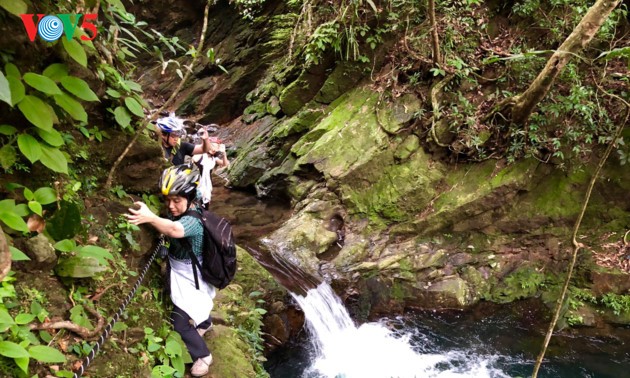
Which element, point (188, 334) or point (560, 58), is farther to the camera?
point (560, 58)

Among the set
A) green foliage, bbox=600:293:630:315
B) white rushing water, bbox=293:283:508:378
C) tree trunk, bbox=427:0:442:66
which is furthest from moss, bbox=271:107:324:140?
green foliage, bbox=600:293:630:315

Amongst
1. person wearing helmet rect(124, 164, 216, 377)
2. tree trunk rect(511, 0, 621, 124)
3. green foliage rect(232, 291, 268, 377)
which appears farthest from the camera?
tree trunk rect(511, 0, 621, 124)

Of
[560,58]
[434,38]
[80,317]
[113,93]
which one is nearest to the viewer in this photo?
[80,317]

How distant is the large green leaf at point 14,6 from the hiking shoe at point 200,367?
2685mm

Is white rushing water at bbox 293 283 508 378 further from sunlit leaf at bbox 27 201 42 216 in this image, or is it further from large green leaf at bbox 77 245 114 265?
sunlit leaf at bbox 27 201 42 216

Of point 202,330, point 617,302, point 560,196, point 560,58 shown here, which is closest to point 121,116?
point 202,330

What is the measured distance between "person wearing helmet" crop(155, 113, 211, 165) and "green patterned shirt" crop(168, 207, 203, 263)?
4.63ft

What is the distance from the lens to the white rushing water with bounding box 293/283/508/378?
6148mm

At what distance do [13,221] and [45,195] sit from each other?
→ 11.4 inches

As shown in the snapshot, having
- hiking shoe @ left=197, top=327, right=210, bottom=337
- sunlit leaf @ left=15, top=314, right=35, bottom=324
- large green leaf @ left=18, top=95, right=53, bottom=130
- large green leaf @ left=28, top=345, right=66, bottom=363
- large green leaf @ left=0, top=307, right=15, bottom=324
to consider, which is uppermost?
large green leaf @ left=18, top=95, right=53, bottom=130

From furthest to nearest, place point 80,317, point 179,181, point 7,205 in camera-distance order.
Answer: point 179,181 → point 80,317 → point 7,205

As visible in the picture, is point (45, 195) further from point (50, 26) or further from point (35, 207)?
point (50, 26)

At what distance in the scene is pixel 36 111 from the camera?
7.04 feet

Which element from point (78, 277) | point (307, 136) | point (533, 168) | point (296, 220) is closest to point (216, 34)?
point (307, 136)
